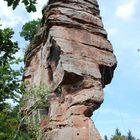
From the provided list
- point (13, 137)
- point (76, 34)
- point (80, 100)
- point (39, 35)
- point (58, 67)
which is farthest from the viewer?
point (39, 35)

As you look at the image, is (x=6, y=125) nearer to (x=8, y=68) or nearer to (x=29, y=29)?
(x=8, y=68)

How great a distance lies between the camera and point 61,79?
1891cm

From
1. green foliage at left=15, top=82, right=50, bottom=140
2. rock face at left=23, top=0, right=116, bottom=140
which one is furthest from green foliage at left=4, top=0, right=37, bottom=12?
rock face at left=23, top=0, right=116, bottom=140

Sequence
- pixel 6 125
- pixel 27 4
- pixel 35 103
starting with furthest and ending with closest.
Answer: pixel 35 103 → pixel 6 125 → pixel 27 4

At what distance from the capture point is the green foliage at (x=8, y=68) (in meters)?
13.3

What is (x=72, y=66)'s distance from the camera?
18.9 meters

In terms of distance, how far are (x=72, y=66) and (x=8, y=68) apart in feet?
17.7

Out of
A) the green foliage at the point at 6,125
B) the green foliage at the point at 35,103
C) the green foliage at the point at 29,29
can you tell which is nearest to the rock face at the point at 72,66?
the green foliage at the point at 35,103

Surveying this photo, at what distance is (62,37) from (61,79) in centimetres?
267

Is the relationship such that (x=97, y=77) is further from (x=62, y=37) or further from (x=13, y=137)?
(x=13, y=137)

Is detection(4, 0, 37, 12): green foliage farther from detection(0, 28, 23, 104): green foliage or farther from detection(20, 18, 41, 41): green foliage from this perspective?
detection(20, 18, 41, 41): green foliage

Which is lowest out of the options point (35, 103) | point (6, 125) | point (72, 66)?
point (6, 125)

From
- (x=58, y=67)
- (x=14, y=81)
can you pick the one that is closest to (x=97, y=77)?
(x=58, y=67)

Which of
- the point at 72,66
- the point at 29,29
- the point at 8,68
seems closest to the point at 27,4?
the point at 8,68
